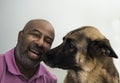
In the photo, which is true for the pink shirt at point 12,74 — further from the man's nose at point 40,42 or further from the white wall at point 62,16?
the white wall at point 62,16

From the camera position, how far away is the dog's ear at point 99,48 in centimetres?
147

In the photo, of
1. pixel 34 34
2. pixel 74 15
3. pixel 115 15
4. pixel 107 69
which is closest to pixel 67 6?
pixel 74 15

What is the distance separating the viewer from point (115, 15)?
7.23 ft

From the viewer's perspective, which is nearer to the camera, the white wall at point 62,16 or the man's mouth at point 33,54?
the man's mouth at point 33,54

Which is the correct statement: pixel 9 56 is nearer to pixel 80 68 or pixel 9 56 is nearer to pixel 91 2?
pixel 80 68

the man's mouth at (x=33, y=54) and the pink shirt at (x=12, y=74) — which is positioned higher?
the man's mouth at (x=33, y=54)

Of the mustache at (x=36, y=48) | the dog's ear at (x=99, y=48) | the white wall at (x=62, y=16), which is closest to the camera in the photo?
the dog's ear at (x=99, y=48)

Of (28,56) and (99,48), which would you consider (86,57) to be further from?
(28,56)

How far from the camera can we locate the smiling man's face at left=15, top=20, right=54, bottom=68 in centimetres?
162

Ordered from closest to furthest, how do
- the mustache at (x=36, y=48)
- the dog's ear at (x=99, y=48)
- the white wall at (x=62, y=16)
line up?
the dog's ear at (x=99, y=48)
the mustache at (x=36, y=48)
the white wall at (x=62, y=16)

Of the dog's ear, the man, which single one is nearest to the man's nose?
the man

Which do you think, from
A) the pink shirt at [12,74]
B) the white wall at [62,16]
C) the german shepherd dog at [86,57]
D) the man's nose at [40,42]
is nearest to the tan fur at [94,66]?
the german shepherd dog at [86,57]

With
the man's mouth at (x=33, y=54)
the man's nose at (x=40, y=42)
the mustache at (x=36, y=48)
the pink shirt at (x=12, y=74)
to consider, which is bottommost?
the pink shirt at (x=12, y=74)

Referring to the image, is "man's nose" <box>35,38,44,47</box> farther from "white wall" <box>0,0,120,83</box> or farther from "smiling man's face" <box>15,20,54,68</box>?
"white wall" <box>0,0,120,83</box>
